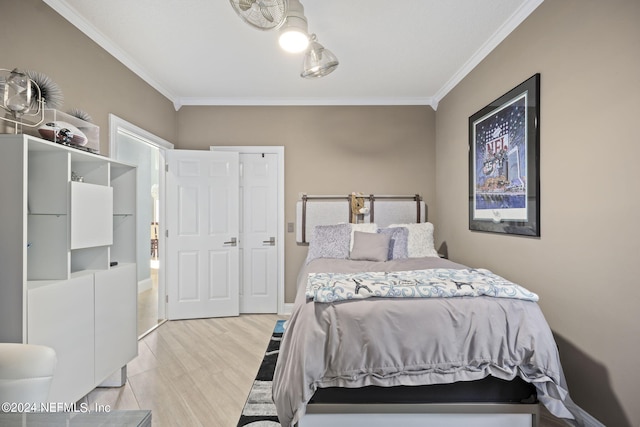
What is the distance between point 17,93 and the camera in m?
1.66

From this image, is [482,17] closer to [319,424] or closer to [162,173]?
[319,424]

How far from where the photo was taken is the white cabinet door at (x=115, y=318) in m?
1.98

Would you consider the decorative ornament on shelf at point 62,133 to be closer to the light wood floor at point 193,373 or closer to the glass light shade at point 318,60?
the glass light shade at point 318,60

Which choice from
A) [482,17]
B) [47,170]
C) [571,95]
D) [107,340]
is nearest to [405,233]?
[571,95]

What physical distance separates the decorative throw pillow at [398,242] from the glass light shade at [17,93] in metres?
2.96

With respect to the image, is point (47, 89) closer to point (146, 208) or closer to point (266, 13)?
point (266, 13)

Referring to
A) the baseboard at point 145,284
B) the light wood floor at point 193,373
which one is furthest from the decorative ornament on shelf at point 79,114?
the baseboard at point 145,284

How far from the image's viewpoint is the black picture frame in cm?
218

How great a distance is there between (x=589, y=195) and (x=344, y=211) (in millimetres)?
2515

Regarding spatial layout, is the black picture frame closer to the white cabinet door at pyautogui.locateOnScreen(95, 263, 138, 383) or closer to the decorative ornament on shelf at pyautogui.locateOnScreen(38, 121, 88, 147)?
the white cabinet door at pyautogui.locateOnScreen(95, 263, 138, 383)

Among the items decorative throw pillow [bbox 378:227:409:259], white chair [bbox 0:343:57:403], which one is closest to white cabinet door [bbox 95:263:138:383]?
white chair [bbox 0:343:57:403]

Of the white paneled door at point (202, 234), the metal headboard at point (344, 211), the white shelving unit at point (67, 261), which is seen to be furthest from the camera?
the metal headboard at point (344, 211)

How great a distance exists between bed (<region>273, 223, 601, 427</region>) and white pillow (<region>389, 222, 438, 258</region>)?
5.04 ft

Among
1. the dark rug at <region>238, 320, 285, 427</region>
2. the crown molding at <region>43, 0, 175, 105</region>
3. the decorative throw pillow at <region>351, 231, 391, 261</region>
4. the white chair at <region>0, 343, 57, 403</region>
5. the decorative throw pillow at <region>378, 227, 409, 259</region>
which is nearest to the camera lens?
the white chair at <region>0, 343, 57, 403</region>
